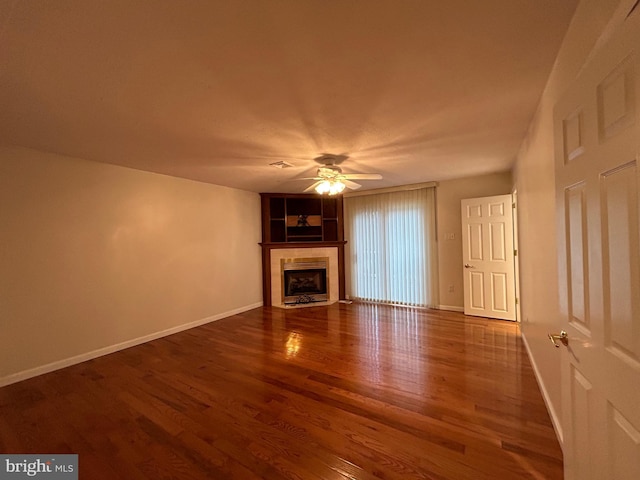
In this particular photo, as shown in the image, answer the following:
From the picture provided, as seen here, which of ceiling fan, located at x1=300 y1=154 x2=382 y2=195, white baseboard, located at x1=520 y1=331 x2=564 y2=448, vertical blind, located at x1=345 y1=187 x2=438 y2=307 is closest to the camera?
white baseboard, located at x1=520 y1=331 x2=564 y2=448

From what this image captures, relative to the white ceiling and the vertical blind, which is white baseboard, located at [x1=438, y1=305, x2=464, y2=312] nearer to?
the vertical blind

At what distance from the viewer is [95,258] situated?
316 cm

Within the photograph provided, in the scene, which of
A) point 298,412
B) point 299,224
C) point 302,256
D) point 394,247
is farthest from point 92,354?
point 394,247

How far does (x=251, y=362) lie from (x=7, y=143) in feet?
10.7

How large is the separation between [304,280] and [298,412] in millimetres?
3781

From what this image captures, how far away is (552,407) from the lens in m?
1.84

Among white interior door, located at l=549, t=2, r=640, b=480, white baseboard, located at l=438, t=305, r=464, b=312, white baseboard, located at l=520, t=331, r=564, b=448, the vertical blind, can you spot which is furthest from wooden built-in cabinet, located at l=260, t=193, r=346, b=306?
white interior door, located at l=549, t=2, r=640, b=480

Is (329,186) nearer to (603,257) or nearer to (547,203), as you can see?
(547,203)

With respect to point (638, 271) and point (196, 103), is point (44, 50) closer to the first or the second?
point (196, 103)

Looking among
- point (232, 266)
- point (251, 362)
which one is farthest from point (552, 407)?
point (232, 266)

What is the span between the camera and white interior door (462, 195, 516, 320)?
12.8ft

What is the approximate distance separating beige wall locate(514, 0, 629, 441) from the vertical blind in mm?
2204

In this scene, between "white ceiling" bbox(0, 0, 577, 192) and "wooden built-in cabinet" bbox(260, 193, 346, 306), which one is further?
"wooden built-in cabinet" bbox(260, 193, 346, 306)

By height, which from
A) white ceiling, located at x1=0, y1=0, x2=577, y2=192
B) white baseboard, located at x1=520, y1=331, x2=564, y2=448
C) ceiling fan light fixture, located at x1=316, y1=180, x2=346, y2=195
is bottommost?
white baseboard, located at x1=520, y1=331, x2=564, y2=448
